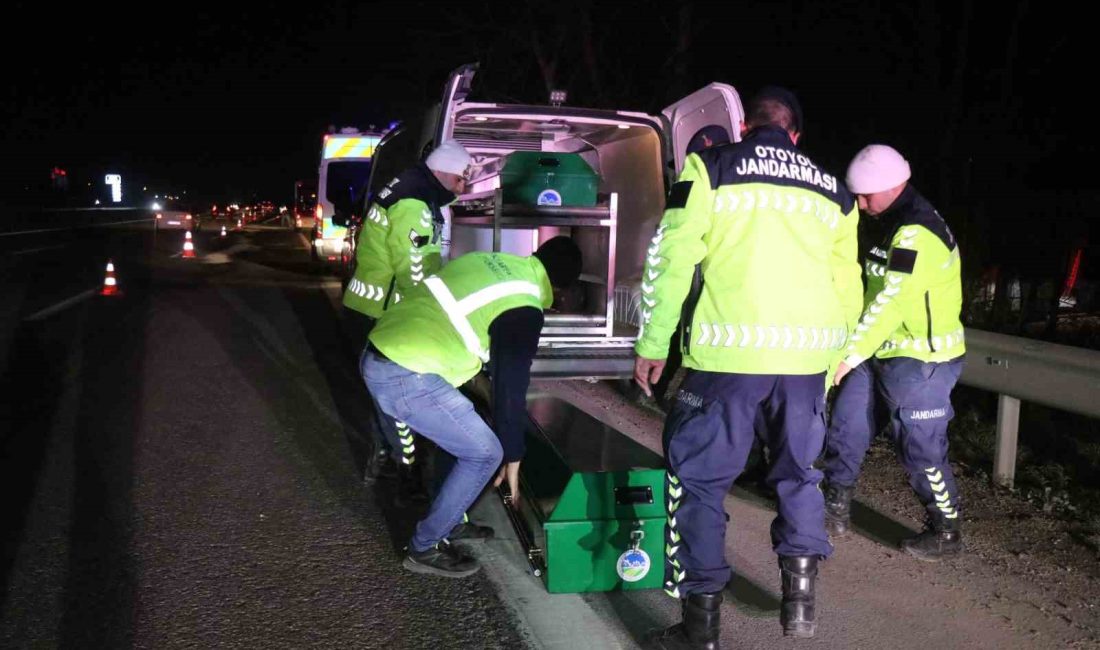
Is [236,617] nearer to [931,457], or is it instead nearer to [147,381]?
[931,457]

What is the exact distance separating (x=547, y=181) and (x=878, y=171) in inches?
125

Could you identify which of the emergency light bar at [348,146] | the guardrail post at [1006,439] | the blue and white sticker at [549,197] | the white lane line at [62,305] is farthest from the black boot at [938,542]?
the emergency light bar at [348,146]

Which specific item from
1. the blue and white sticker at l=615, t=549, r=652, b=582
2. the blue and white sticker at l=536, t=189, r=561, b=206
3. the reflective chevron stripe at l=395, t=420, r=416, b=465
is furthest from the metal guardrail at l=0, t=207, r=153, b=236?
the blue and white sticker at l=615, t=549, r=652, b=582

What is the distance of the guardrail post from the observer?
4.97m

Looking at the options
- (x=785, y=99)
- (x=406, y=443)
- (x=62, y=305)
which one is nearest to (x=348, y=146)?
(x=62, y=305)

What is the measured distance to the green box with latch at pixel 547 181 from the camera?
6832 mm

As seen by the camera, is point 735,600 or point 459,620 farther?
point 735,600

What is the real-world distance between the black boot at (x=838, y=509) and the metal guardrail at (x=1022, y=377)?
3.65 feet

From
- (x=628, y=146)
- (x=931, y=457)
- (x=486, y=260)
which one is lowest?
(x=931, y=457)

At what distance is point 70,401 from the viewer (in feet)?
22.6

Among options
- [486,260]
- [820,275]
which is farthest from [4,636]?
[820,275]

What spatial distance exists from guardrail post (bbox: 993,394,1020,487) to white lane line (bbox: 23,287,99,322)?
10.5m

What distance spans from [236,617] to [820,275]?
251 cm

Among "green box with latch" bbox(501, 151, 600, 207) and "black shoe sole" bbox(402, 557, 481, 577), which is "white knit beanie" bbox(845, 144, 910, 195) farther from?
"green box with latch" bbox(501, 151, 600, 207)
